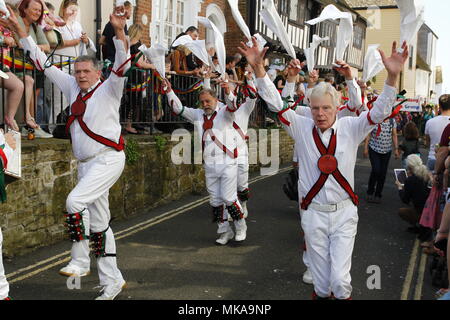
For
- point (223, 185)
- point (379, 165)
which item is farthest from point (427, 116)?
point (223, 185)

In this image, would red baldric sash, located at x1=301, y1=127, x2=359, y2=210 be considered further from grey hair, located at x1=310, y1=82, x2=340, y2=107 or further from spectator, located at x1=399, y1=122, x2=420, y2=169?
spectator, located at x1=399, y1=122, x2=420, y2=169

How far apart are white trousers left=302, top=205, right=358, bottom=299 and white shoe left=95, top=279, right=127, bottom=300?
1.92m

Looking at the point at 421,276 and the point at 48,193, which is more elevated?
the point at 48,193

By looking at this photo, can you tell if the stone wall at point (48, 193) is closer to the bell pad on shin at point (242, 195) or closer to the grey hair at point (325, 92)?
the bell pad on shin at point (242, 195)

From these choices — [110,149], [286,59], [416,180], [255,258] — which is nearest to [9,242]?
[110,149]

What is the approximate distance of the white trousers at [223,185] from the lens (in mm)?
6852

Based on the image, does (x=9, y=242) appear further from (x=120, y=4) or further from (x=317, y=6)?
(x=317, y=6)

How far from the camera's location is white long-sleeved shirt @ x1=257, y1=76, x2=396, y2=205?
4055 mm

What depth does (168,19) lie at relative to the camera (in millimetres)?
14086

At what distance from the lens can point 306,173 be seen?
13.7 ft

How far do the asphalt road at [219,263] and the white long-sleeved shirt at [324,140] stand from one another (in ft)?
4.89

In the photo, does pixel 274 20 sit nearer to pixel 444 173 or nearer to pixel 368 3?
pixel 444 173

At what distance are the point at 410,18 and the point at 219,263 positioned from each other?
3.60 meters

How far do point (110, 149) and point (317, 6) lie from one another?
977 inches
